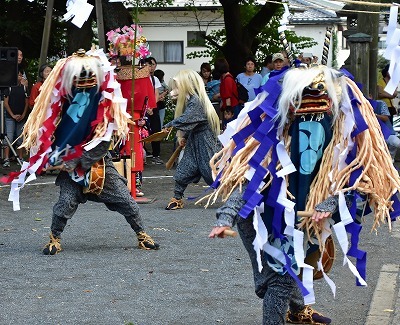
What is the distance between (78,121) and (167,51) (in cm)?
3712

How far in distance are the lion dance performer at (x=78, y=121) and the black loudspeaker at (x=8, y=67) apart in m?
6.40

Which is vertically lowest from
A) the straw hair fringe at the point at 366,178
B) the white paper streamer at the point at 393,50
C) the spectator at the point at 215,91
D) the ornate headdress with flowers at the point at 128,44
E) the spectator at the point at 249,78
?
the spectator at the point at 215,91

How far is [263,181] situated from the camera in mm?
5281

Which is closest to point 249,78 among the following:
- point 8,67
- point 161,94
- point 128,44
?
point 161,94

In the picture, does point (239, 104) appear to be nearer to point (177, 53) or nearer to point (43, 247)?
point (43, 247)

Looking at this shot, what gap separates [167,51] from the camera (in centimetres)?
4497

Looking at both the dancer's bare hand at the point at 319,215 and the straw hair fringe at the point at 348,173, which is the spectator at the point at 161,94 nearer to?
the straw hair fringe at the point at 348,173

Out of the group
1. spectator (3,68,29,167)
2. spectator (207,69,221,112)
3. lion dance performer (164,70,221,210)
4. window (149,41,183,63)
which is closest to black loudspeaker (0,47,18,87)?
spectator (3,68,29,167)

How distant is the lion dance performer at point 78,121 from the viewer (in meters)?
8.11

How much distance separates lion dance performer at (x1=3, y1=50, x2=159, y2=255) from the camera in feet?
26.6

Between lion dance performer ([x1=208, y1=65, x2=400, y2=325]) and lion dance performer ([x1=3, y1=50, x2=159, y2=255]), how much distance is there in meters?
2.91

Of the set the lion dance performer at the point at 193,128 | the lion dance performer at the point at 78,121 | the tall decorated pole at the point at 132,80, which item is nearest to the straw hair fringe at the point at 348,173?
the lion dance performer at the point at 78,121

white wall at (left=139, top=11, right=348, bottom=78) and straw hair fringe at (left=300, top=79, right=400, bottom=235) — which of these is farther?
white wall at (left=139, top=11, right=348, bottom=78)

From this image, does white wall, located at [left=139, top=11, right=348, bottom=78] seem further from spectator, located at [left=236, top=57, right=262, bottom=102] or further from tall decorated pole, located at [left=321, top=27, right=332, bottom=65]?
tall decorated pole, located at [left=321, top=27, right=332, bottom=65]
